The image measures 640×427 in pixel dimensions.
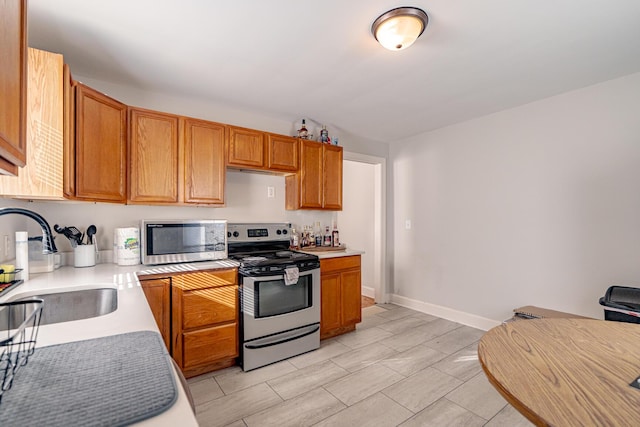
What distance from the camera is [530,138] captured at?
2.99m

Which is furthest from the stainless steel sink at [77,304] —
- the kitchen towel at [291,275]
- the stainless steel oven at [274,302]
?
the kitchen towel at [291,275]

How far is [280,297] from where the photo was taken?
103 inches

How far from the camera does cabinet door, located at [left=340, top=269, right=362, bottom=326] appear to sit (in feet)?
10.4

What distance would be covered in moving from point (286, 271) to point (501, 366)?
1940mm

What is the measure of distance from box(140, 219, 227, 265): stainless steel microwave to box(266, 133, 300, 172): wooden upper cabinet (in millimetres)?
813

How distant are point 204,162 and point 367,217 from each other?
2781mm

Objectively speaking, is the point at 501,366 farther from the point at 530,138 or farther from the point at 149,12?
the point at 530,138

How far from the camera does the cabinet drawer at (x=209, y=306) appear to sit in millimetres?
2277

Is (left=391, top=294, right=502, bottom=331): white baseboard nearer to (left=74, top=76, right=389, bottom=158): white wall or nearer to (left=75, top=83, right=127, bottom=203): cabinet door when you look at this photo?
(left=74, top=76, right=389, bottom=158): white wall

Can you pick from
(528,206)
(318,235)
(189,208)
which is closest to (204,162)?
(189,208)

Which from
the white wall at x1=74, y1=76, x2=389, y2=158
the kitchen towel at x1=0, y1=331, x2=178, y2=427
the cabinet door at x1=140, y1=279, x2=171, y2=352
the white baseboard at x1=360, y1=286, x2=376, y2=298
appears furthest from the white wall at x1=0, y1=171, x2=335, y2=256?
the kitchen towel at x1=0, y1=331, x2=178, y2=427

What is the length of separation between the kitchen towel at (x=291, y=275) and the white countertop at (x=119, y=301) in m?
0.43

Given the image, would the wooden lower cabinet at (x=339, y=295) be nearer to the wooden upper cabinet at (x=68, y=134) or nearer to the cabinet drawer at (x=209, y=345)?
the cabinet drawer at (x=209, y=345)

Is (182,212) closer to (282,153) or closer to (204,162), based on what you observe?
(204,162)
